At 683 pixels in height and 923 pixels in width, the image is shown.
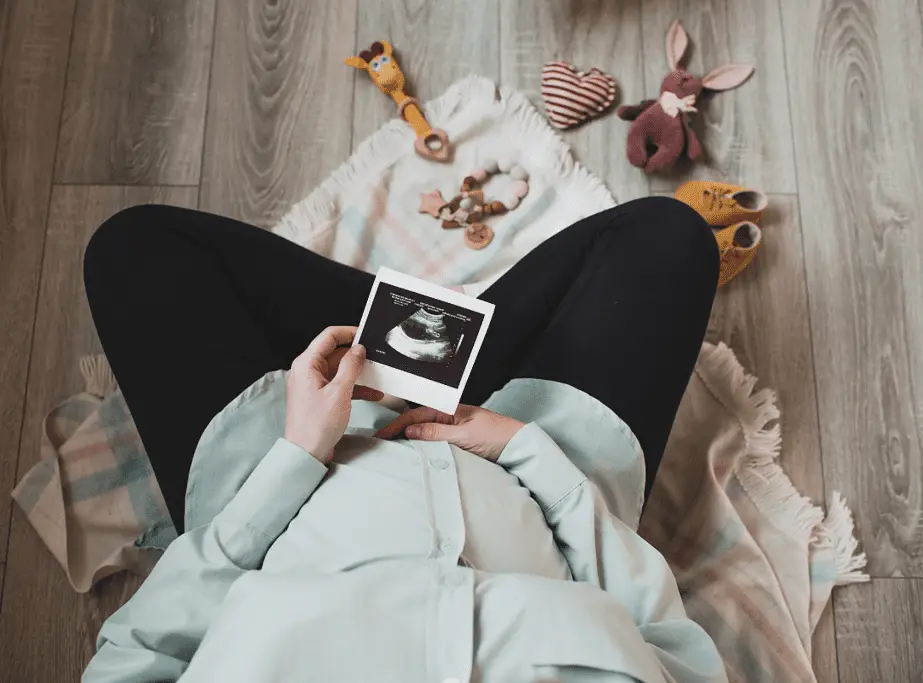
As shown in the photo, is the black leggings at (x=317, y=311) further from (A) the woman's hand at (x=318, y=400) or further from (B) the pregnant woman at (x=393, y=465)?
(A) the woman's hand at (x=318, y=400)

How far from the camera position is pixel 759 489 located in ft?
3.97

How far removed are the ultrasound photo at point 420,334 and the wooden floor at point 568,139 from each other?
505 millimetres

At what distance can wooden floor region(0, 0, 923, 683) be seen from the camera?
1269 millimetres

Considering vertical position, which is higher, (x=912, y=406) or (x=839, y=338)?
(x=839, y=338)

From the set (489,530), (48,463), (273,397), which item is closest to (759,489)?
(489,530)

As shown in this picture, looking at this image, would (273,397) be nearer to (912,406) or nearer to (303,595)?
(303,595)

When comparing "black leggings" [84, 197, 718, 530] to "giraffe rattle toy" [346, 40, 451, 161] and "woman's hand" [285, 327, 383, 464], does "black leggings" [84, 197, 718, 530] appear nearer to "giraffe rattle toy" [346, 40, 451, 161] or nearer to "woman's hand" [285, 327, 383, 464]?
"woman's hand" [285, 327, 383, 464]

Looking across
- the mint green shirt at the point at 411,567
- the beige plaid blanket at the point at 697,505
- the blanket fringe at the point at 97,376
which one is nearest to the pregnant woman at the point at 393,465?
the mint green shirt at the point at 411,567

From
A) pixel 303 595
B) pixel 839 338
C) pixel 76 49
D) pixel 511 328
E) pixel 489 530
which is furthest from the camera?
pixel 76 49

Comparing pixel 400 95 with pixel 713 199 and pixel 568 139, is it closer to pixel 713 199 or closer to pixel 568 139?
pixel 568 139

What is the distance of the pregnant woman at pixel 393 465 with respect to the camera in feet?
2.12

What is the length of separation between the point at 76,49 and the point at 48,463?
76cm

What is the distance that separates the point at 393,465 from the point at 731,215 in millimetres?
790

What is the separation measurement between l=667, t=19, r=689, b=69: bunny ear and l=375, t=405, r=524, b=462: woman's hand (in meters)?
0.84
